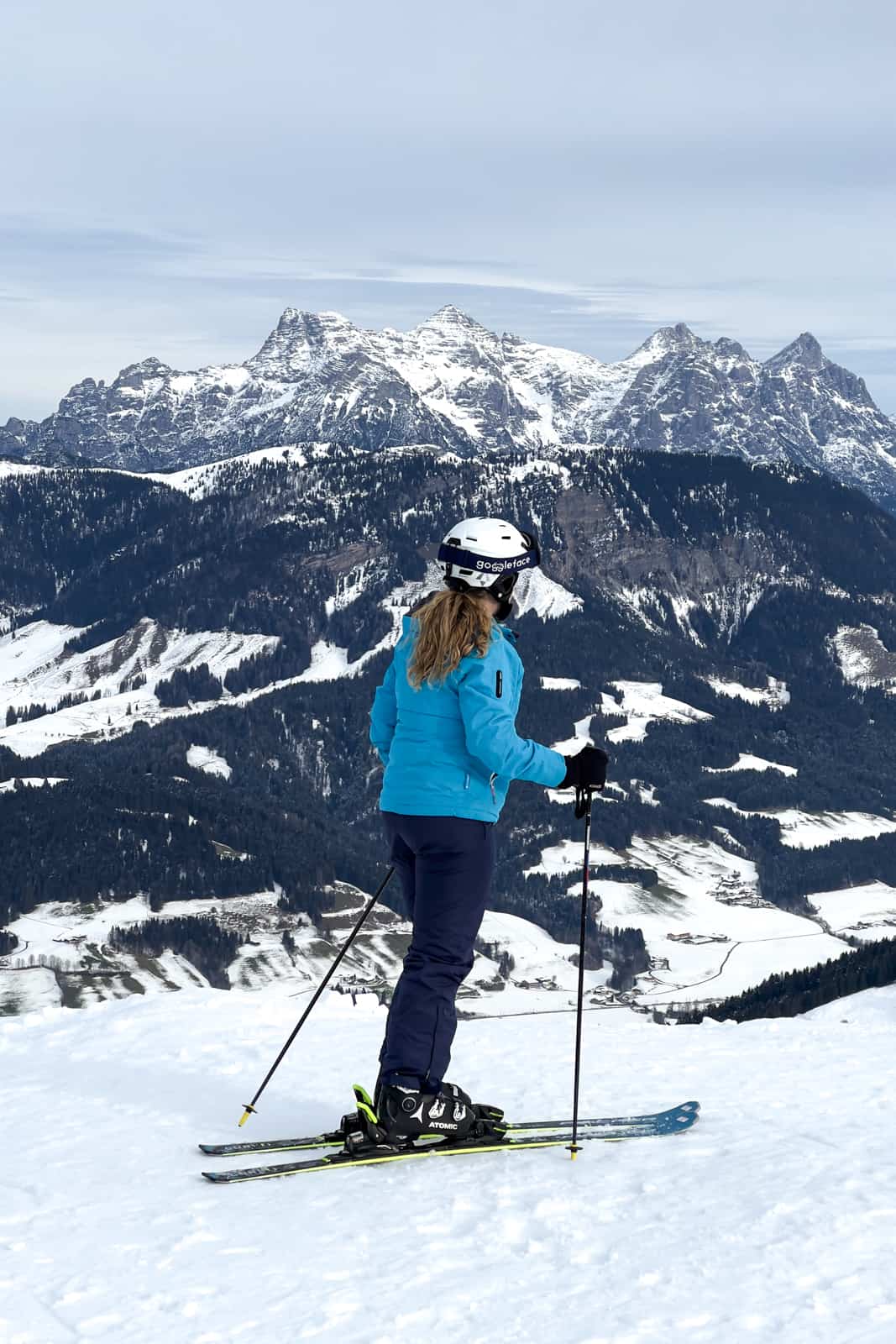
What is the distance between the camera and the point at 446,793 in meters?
9.05

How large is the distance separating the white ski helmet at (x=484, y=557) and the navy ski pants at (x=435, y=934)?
1.78 m

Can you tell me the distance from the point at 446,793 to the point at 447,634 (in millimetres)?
1172

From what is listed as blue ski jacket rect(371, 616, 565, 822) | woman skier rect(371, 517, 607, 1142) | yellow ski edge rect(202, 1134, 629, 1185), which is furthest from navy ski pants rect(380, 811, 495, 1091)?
yellow ski edge rect(202, 1134, 629, 1185)

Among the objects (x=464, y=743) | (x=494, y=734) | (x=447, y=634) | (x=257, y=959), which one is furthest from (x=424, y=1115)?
(x=257, y=959)

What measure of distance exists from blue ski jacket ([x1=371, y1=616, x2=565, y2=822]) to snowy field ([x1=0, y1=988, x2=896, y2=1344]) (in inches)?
106

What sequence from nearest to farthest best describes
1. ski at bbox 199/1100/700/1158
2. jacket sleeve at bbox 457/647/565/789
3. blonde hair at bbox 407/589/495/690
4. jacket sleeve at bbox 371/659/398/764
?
1. jacket sleeve at bbox 457/647/565/789
2. blonde hair at bbox 407/589/495/690
3. ski at bbox 199/1100/700/1158
4. jacket sleeve at bbox 371/659/398/764

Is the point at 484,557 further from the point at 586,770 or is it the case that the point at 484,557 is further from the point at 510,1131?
the point at 510,1131

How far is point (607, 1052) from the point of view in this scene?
543 inches

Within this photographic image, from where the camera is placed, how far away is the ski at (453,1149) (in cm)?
884

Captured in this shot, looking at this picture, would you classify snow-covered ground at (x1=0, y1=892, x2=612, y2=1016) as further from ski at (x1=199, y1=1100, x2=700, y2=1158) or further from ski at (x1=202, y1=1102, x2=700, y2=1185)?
ski at (x1=202, y1=1102, x2=700, y2=1185)

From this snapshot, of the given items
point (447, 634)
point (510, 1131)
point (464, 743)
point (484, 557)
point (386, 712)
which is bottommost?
point (510, 1131)

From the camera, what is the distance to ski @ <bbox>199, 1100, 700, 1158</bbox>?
30.6ft

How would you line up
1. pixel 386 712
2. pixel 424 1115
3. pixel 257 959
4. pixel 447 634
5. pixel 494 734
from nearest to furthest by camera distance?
1. pixel 494 734
2. pixel 447 634
3. pixel 424 1115
4. pixel 386 712
5. pixel 257 959

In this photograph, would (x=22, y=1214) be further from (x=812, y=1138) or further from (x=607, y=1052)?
(x=607, y=1052)
